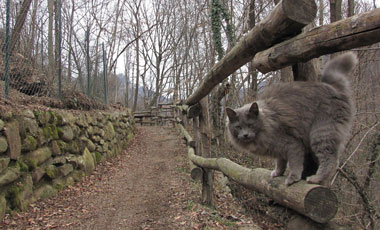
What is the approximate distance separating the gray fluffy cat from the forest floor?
7.17 ft

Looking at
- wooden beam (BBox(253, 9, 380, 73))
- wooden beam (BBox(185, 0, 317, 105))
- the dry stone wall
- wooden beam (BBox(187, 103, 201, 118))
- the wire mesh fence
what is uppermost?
the wire mesh fence

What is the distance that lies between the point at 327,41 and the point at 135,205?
438cm

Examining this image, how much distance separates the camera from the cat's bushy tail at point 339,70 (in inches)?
79.9

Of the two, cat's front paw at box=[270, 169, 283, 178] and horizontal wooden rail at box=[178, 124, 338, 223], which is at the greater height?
cat's front paw at box=[270, 169, 283, 178]

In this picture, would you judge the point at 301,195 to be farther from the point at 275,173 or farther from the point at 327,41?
the point at 327,41

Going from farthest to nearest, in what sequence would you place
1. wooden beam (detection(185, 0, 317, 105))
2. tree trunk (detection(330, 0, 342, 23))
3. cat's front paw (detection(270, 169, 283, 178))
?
tree trunk (detection(330, 0, 342, 23)), cat's front paw (detection(270, 169, 283, 178)), wooden beam (detection(185, 0, 317, 105))

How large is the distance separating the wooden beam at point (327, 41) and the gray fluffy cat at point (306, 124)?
28 cm

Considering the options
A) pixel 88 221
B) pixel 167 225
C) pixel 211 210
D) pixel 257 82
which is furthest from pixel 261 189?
pixel 257 82

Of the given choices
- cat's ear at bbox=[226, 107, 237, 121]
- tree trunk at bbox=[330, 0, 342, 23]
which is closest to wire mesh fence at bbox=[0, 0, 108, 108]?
cat's ear at bbox=[226, 107, 237, 121]

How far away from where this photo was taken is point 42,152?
5.26 metres

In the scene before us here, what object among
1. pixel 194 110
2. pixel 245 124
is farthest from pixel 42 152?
pixel 245 124

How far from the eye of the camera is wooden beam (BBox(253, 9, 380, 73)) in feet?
4.59

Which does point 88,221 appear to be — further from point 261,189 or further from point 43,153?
point 261,189

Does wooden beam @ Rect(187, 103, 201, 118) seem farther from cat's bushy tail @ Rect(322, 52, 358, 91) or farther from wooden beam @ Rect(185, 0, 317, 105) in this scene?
cat's bushy tail @ Rect(322, 52, 358, 91)
